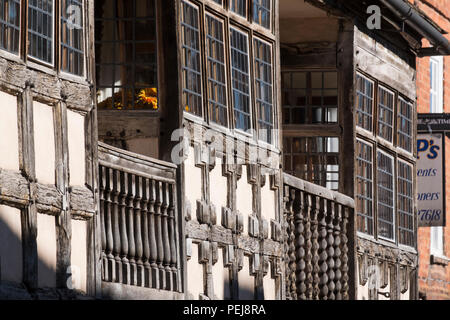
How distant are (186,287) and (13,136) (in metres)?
3.21

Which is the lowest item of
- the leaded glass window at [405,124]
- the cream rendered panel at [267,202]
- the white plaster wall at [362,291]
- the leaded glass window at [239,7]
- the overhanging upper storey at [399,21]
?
the white plaster wall at [362,291]

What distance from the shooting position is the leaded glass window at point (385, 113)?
19.3 meters

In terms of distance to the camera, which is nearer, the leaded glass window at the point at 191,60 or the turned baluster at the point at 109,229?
the turned baluster at the point at 109,229

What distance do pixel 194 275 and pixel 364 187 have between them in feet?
18.7

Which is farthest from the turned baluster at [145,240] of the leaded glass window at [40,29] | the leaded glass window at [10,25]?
the leaded glass window at [10,25]

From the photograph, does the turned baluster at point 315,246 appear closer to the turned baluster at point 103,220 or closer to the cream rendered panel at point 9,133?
the turned baluster at point 103,220

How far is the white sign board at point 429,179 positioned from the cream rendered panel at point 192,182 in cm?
841

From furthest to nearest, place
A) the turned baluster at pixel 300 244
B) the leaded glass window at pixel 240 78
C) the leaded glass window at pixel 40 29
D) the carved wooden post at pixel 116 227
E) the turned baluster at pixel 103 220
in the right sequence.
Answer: the turned baluster at pixel 300 244 → the leaded glass window at pixel 240 78 → the carved wooden post at pixel 116 227 → the turned baluster at pixel 103 220 → the leaded glass window at pixel 40 29

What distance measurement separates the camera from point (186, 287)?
42.8 ft

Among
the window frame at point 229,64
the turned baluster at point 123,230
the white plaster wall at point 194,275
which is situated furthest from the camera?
the window frame at point 229,64

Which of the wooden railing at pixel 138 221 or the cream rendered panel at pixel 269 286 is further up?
the wooden railing at pixel 138 221

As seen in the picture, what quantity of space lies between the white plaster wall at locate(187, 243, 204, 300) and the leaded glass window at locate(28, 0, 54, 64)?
2981mm
